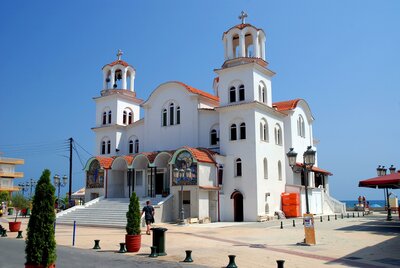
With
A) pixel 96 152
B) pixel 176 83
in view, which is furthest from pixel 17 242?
pixel 96 152

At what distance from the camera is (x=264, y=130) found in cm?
3334

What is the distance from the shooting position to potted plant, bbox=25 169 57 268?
26.8ft

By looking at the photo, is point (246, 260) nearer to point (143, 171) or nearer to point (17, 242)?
point (17, 242)

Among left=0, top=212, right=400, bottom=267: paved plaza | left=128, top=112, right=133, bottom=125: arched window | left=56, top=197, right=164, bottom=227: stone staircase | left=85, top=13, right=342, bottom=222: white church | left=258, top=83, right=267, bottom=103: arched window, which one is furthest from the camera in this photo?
left=128, top=112, right=133, bottom=125: arched window

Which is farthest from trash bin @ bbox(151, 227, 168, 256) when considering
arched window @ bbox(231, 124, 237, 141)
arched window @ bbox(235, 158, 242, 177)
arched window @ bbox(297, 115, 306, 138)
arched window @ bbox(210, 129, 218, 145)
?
arched window @ bbox(297, 115, 306, 138)

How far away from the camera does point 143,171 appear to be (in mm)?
35531

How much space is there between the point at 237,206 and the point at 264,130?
258 inches

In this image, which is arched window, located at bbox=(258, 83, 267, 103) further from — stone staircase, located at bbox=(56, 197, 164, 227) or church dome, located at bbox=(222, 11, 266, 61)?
stone staircase, located at bbox=(56, 197, 164, 227)

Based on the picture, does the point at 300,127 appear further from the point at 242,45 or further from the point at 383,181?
the point at 383,181

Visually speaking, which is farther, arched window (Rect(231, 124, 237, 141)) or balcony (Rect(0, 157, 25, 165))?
balcony (Rect(0, 157, 25, 165))

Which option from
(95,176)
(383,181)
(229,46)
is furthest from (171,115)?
(383,181)

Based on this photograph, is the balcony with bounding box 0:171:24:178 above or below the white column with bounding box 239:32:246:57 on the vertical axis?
below

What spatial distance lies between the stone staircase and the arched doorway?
5.67m

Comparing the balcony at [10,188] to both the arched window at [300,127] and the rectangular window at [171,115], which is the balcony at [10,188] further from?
the arched window at [300,127]
